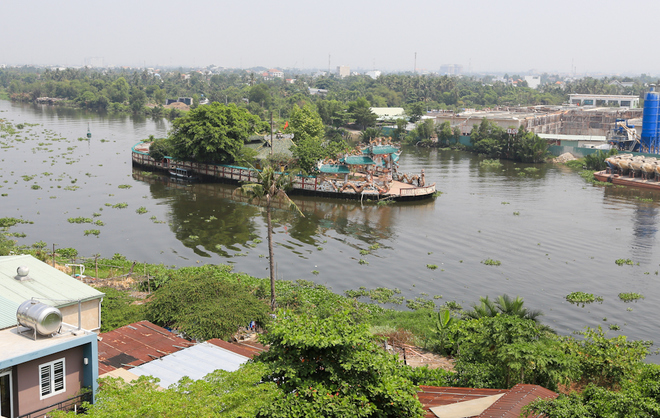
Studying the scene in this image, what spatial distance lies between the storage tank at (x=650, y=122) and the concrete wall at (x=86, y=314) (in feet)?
227

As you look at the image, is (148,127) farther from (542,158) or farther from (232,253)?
(232,253)

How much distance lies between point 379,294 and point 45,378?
18.5 m

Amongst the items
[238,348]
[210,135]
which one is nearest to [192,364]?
[238,348]

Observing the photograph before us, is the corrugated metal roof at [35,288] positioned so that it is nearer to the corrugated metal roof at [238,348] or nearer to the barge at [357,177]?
the corrugated metal roof at [238,348]

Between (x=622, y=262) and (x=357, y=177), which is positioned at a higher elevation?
(x=357, y=177)

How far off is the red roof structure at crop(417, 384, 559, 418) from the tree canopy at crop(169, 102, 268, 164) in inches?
1658

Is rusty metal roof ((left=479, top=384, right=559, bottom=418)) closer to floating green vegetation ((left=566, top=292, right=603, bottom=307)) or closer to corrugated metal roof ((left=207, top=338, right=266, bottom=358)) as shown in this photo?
corrugated metal roof ((left=207, top=338, right=266, bottom=358))

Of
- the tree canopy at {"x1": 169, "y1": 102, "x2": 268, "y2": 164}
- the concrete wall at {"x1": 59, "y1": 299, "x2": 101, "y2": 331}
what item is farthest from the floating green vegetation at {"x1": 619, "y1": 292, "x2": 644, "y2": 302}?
the tree canopy at {"x1": 169, "y1": 102, "x2": 268, "y2": 164}

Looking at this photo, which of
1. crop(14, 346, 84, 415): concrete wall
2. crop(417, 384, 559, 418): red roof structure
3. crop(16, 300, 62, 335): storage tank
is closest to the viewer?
crop(14, 346, 84, 415): concrete wall

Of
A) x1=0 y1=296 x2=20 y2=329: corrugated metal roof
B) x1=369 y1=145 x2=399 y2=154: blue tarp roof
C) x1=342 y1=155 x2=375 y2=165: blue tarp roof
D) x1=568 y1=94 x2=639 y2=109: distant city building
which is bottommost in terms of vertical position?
x1=0 y1=296 x2=20 y2=329: corrugated metal roof

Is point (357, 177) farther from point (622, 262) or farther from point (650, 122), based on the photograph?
point (650, 122)

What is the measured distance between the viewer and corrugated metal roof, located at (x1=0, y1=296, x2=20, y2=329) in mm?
13477

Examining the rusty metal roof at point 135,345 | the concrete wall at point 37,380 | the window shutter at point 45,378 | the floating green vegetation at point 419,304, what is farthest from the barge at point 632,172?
the window shutter at point 45,378

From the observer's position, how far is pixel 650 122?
68500 millimetres
